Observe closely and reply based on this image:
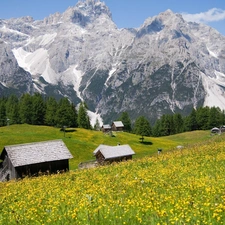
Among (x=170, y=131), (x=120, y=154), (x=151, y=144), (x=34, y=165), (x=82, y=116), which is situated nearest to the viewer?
(x=34, y=165)

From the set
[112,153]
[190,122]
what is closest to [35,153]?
[112,153]

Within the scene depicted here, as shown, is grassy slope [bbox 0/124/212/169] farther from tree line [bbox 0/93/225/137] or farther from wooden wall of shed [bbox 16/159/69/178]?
wooden wall of shed [bbox 16/159/69/178]

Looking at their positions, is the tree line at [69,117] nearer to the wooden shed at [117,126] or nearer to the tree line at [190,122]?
the tree line at [190,122]

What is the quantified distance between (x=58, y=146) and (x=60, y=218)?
41.3 meters

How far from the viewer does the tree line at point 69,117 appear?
4556 inches

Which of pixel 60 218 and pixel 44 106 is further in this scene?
pixel 44 106

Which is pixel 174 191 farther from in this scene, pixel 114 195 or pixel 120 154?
pixel 120 154

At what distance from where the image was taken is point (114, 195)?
13336mm

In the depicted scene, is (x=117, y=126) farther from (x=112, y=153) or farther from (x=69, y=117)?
(x=112, y=153)

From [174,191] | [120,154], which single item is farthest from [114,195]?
[120,154]

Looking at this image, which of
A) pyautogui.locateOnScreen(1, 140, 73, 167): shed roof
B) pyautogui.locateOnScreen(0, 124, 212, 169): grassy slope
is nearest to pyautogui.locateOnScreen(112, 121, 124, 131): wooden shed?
pyautogui.locateOnScreen(0, 124, 212, 169): grassy slope

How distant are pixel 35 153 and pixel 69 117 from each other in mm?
68173

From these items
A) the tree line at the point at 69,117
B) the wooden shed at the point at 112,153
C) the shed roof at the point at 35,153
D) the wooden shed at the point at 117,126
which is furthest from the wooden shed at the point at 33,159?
the wooden shed at the point at 117,126

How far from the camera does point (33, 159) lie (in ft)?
155
